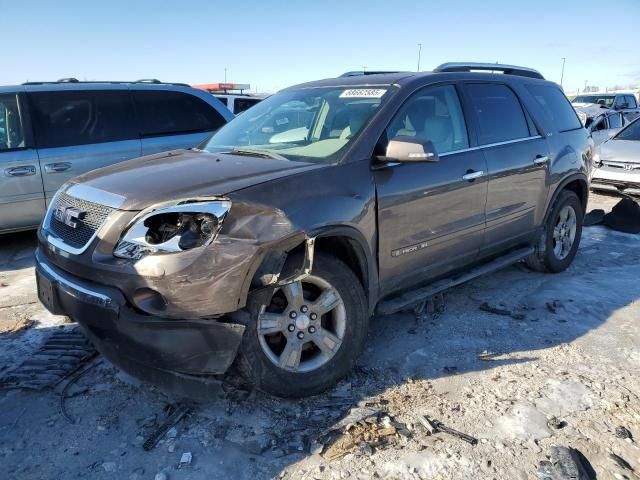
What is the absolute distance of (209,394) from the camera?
279 centimetres

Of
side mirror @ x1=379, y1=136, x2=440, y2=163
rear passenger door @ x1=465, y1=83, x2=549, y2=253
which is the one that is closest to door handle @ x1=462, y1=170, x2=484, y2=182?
rear passenger door @ x1=465, y1=83, x2=549, y2=253

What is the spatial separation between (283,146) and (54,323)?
221 cm

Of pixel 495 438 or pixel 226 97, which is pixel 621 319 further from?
pixel 226 97

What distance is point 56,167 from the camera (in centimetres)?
587

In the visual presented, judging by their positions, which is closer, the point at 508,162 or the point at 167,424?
the point at 167,424

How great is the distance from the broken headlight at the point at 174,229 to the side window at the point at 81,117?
3950mm

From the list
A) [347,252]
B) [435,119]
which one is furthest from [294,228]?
[435,119]

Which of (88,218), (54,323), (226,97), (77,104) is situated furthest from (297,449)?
(226,97)

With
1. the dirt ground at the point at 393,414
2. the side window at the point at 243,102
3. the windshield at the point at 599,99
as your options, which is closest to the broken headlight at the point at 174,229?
the dirt ground at the point at 393,414

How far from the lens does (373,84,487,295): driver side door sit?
11.3 ft

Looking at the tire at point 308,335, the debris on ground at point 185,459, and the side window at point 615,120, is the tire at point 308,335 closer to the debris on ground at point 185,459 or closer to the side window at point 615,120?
the debris on ground at point 185,459

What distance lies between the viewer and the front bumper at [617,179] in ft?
29.5

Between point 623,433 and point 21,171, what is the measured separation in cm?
583

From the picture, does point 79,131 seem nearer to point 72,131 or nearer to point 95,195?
point 72,131
